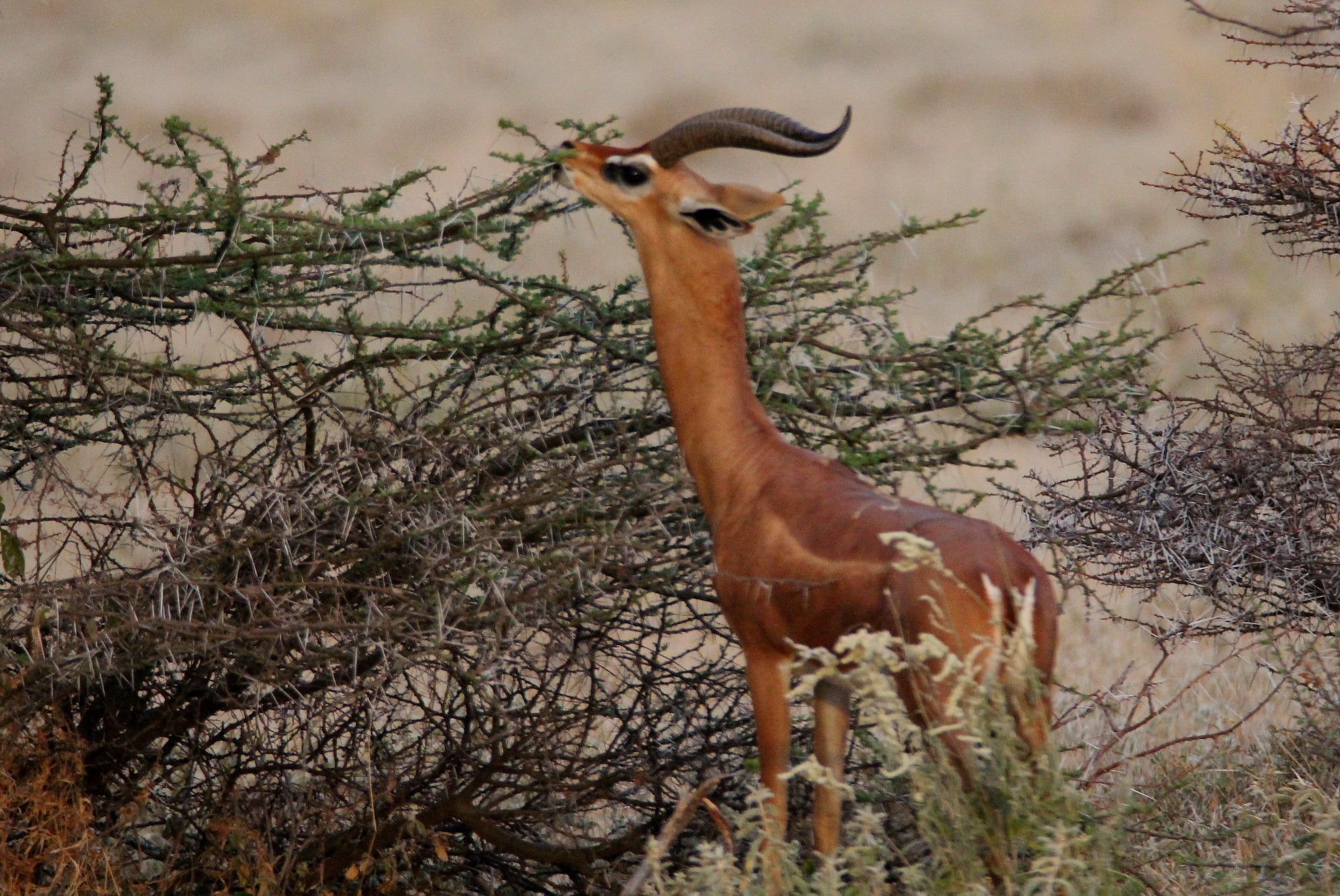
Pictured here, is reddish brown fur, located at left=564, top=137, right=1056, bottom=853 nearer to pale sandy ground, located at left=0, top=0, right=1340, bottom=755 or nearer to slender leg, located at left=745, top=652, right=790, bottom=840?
slender leg, located at left=745, top=652, right=790, bottom=840

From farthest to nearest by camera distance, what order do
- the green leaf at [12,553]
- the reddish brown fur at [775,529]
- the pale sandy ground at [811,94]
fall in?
1. the pale sandy ground at [811,94]
2. the green leaf at [12,553]
3. the reddish brown fur at [775,529]

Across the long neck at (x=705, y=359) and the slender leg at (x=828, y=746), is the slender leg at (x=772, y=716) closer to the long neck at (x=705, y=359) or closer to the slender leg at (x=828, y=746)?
the slender leg at (x=828, y=746)

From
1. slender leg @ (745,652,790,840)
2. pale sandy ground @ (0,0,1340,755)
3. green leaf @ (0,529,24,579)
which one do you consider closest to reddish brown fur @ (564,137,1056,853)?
slender leg @ (745,652,790,840)

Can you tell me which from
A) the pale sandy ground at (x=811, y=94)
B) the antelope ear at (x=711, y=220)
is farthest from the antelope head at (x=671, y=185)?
the pale sandy ground at (x=811, y=94)

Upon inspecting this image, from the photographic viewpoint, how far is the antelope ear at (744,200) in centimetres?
469

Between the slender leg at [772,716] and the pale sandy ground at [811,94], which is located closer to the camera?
the slender leg at [772,716]

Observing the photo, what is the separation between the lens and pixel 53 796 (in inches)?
203

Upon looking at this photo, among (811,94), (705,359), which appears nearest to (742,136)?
(705,359)

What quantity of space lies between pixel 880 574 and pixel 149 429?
2850 millimetres

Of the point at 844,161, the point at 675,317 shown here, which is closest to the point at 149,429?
the point at 675,317

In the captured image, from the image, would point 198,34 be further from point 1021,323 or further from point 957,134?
point 1021,323

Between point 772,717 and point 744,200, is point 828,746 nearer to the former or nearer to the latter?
point 772,717

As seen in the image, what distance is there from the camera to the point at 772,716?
14.1ft

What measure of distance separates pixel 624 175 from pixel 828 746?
66.1 inches
